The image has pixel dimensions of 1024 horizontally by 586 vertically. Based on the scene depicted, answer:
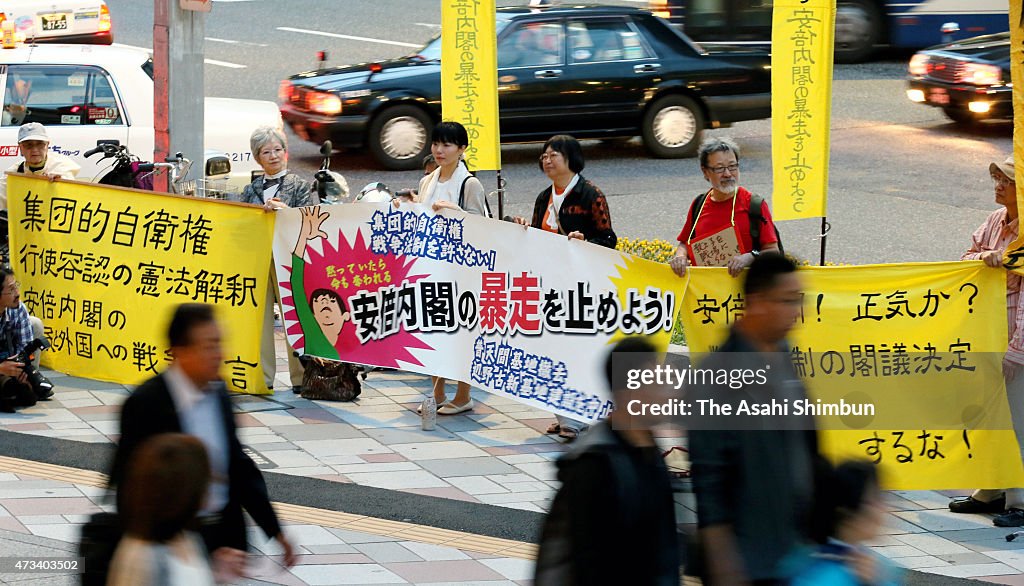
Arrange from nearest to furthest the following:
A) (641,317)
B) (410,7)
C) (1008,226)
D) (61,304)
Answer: (1008,226) < (641,317) < (61,304) < (410,7)

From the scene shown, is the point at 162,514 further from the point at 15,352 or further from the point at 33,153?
the point at 33,153

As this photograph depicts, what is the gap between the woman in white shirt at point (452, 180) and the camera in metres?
8.86

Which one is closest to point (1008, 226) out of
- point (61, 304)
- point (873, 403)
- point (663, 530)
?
point (873, 403)

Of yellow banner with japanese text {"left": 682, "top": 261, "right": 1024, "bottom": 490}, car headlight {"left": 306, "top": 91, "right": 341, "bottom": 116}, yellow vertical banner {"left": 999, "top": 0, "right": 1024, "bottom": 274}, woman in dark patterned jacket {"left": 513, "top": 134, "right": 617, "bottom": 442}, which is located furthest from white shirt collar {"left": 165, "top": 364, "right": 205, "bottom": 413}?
car headlight {"left": 306, "top": 91, "right": 341, "bottom": 116}

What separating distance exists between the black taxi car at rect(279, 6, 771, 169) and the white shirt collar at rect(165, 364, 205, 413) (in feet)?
37.0

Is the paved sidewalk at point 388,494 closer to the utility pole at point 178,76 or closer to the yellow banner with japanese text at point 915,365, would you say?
the yellow banner with japanese text at point 915,365

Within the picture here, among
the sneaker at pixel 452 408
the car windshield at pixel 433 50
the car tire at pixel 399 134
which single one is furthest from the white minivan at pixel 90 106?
the sneaker at pixel 452 408

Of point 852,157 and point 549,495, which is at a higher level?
point 852,157

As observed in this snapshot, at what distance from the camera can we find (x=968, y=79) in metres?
17.3

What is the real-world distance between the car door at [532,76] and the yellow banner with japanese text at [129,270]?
6812 millimetres

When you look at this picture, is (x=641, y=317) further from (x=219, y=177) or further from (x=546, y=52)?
(x=546, y=52)

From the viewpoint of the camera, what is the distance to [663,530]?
167 inches

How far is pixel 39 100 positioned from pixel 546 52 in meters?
5.46

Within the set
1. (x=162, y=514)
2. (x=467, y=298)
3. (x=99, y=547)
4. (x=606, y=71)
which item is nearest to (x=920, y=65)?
(x=606, y=71)
